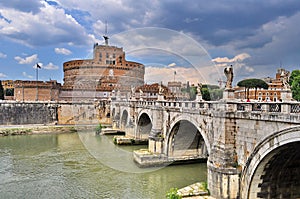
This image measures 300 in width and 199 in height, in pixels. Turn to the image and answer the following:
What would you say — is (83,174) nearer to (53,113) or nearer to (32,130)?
(32,130)

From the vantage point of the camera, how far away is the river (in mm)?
13234

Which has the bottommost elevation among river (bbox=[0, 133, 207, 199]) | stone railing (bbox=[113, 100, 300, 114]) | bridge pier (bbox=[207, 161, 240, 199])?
river (bbox=[0, 133, 207, 199])

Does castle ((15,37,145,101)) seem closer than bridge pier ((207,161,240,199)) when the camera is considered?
No

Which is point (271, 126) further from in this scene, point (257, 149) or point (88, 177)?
point (88, 177)

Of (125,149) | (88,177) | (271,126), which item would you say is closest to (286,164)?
(271,126)

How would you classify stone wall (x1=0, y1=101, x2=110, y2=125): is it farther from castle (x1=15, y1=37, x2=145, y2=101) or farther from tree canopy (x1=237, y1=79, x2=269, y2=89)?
tree canopy (x1=237, y1=79, x2=269, y2=89)

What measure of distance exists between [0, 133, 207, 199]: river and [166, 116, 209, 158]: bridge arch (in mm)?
1019

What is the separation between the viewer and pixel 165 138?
18.1 meters

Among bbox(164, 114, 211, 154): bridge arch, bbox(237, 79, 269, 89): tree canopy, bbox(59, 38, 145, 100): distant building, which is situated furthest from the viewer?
bbox(59, 38, 145, 100): distant building

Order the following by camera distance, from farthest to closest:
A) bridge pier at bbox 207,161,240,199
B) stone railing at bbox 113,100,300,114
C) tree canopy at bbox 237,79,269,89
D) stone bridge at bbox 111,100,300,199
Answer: tree canopy at bbox 237,79,269,89 → bridge pier at bbox 207,161,240,199 → stone bridge at bbox 111,100,300,199 → stone railing at bbox 113,100,300,114

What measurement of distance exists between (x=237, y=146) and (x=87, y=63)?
47462 millimetres

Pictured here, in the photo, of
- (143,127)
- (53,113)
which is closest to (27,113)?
(53,113)

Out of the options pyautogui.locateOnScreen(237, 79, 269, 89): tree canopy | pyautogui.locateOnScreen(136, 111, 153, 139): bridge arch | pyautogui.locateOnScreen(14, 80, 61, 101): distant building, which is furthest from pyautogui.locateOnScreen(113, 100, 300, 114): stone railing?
pyautogui.locateOnScreen(237, 79, 269, 89): tree canopy

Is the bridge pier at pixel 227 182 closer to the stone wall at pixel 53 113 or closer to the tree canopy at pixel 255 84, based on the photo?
the stone wall at pixel 53 113
